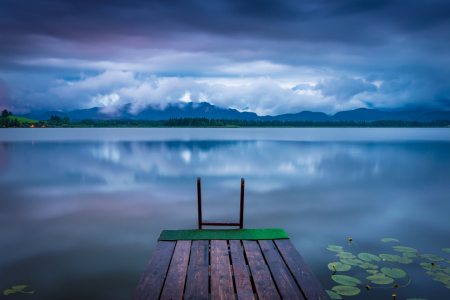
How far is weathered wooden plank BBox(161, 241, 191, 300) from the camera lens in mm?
4824

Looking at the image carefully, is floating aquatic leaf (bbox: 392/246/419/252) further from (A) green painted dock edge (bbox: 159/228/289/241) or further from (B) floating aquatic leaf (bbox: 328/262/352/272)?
(A) green painted dock edge (bbox: 159/228/289/241)

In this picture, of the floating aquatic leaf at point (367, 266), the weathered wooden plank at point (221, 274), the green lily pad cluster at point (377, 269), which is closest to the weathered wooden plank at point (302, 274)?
the green lily pad cluster at point (377, 269)

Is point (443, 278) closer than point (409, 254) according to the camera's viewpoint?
Yes

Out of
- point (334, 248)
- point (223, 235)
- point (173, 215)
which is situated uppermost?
point (223, 235)

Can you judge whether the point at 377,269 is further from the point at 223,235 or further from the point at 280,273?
the point at 223,235

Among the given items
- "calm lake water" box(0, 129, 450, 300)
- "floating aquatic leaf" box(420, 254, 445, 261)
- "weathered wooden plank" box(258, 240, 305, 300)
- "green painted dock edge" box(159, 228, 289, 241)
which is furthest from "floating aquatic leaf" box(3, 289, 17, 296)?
"floating aquatic leaf" box(420, 254, 445, 261)

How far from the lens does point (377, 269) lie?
22.0 ft

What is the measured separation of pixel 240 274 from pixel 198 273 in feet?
2.63

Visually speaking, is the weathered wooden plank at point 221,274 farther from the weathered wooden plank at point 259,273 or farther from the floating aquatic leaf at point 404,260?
the floating aquatic leaf at point 404,260

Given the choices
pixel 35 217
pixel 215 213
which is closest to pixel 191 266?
pixel 215 213

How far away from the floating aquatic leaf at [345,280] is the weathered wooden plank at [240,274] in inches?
83.4

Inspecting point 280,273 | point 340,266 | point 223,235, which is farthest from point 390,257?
point 223,235

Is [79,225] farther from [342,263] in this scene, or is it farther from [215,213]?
[342,263]

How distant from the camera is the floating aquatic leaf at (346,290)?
231 inches
